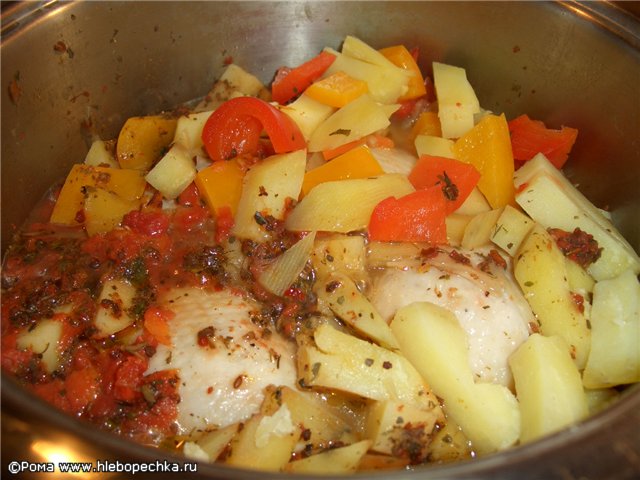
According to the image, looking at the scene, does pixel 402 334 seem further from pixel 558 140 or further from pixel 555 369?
pixel 558 140

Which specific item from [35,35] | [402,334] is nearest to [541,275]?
[402,334]

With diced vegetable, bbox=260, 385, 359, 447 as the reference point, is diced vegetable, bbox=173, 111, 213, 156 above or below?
above

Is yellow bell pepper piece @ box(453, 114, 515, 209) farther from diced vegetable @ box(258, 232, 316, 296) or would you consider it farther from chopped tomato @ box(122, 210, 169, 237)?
chopped tomato @ box(122, 210, 169, 237)

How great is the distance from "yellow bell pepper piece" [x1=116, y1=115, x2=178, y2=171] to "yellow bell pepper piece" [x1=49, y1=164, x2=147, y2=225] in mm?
125

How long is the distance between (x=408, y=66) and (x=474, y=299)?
1420 mm

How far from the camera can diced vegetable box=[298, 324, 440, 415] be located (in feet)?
6.69

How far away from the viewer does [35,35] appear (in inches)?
103

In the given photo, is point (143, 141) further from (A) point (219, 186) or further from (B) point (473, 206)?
(B) point (473, 206)

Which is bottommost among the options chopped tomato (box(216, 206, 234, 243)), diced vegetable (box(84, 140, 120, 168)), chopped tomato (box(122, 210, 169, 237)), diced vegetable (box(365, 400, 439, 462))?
diced vegetable (box(365, 400, 439, 462))

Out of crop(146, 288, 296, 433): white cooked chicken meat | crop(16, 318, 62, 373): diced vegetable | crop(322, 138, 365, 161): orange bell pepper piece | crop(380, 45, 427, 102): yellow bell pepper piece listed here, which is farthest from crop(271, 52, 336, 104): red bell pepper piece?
crop(16, 318, 62, 373): diced vegetable

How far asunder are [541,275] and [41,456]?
170 cm

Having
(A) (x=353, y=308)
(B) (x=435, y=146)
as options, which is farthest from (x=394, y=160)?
(A) (x=353, y=308)

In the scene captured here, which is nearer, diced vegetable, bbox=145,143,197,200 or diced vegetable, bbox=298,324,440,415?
diced vegetable, bbox=298,324,440,415

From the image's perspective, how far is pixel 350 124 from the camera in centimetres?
280
